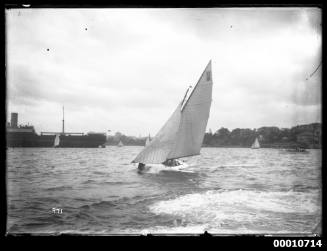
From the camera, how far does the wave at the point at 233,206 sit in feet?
16.3

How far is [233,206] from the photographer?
5535mm

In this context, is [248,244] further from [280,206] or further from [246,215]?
[280,206]

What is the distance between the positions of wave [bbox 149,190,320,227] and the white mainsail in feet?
15.5

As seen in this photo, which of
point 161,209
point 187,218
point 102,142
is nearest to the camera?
point 187,218

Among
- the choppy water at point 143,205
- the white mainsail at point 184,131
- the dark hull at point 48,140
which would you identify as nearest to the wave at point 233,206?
the choppy water at point 143,205

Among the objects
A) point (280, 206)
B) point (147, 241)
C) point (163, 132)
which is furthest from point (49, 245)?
point (163, 132)

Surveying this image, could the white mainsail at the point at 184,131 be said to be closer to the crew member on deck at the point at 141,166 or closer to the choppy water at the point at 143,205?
the crew member on deck at the point at 141,166

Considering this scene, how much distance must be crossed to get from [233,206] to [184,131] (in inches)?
261

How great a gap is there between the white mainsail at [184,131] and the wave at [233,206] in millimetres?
4735

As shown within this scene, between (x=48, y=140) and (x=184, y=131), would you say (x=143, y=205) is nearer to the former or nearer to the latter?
(x=48, y=140)

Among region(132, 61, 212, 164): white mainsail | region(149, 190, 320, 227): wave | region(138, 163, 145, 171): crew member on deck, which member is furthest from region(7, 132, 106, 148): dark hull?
region(149, 190, 320, 227): wave

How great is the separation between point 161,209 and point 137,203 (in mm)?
614

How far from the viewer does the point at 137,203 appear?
593cm

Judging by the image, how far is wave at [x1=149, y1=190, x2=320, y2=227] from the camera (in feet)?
16.3
